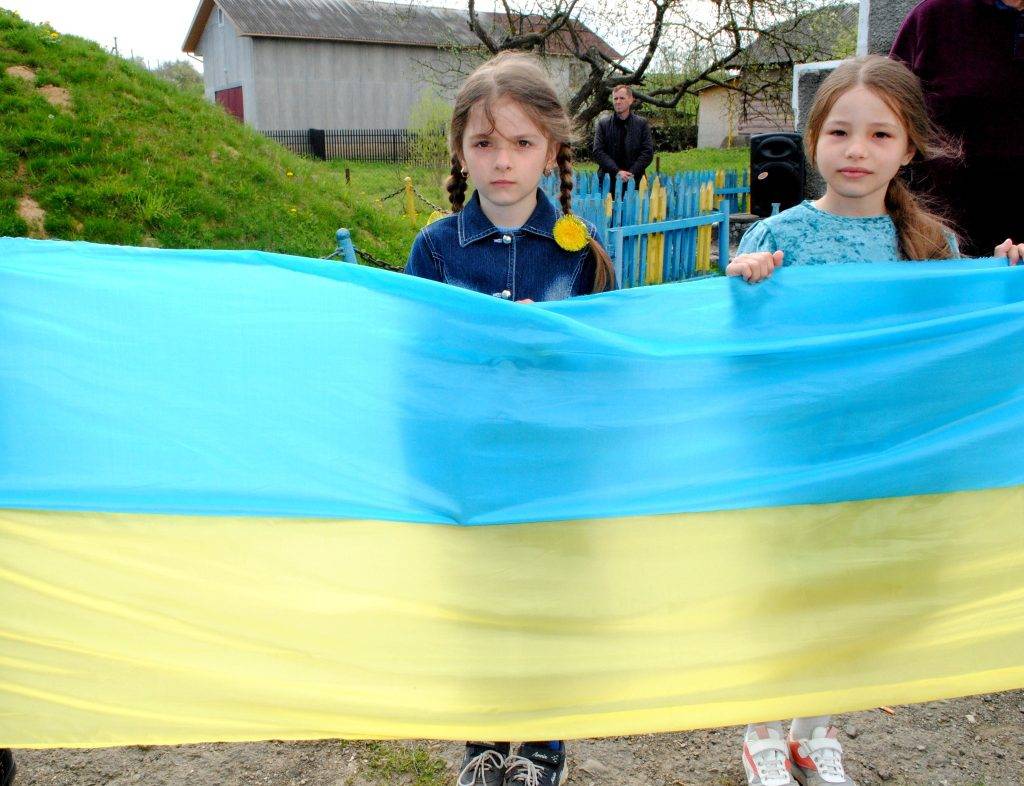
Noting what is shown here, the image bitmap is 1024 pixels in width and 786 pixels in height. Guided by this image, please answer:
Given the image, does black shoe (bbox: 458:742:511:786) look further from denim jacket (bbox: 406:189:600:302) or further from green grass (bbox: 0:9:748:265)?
green grass (bbox: 0:9:748:265)

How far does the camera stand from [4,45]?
9.01 meters

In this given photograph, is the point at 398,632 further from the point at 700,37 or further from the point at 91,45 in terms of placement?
the point at 700,37

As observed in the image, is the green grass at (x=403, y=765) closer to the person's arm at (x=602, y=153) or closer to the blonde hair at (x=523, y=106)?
the blonde hair at (x=523, y=106)

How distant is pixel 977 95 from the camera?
105 inches

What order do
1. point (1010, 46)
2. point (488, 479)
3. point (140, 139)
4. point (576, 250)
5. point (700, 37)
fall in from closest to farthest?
point (488, 479), point (576, 250), point (1010, 46), point (140, 139), point (700, 37)

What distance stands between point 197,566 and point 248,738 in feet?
1.33

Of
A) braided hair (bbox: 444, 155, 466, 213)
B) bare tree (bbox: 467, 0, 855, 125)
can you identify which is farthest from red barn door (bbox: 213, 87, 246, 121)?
braided hair (bbox: 444, 155, 466, 213)

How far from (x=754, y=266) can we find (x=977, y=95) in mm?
1154

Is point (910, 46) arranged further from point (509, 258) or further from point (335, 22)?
point (335, 22)

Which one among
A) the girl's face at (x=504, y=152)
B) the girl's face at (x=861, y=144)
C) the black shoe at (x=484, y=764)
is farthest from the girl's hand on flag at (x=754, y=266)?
the black shoe at (x=484, y=764)

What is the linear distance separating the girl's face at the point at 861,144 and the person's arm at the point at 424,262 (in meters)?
1.01

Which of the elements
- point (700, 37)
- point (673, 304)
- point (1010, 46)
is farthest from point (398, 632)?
point (700, 37)

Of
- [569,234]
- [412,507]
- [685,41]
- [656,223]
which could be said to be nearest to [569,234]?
[569,234]

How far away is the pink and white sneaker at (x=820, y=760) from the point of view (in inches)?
89.1
